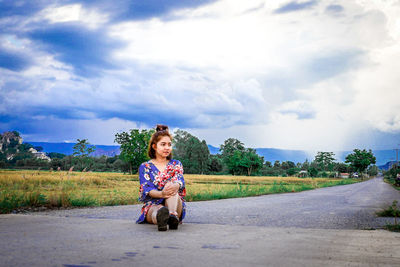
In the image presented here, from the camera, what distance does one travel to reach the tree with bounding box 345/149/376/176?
98.9m

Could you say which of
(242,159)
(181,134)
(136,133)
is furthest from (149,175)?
(181,134)

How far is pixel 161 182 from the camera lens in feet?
17.9

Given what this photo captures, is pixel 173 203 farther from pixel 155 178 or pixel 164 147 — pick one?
pixel 164 147

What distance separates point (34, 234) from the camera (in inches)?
177

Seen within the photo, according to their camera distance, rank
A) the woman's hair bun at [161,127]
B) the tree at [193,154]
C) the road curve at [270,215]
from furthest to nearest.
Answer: the tree at [193,154]
the road curve at [270,215]
the woman's hair bun at [161,127]

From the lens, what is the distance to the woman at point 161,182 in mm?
5195

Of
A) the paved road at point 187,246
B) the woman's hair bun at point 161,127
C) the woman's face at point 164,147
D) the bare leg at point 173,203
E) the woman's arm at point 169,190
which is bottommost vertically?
the paved road at point 187,246

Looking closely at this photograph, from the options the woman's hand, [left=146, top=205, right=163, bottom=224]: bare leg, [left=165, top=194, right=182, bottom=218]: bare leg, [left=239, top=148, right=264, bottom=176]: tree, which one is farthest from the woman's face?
[left=239, top=148, right=264, bottom=176]: tree

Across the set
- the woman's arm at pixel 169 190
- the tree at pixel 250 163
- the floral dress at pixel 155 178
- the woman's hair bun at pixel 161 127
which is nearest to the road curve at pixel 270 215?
the floral dress at pixel 155 178

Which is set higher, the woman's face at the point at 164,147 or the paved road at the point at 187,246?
the woman's face at the point at 164,147

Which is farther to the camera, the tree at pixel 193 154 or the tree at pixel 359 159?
the tree at pixel 193 154

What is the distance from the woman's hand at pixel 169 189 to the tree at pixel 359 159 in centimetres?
10391

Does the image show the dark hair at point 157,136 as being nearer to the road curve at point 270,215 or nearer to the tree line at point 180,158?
the road curve at point 270,215

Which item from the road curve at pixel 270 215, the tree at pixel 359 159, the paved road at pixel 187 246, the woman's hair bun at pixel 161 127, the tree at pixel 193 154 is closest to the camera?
the paved road at pixel 187 246
